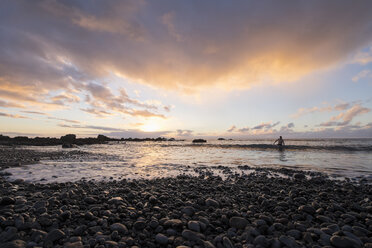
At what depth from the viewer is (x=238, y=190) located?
23.6 ft

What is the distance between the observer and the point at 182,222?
4.14 m

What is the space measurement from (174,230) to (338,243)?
10.3 feet

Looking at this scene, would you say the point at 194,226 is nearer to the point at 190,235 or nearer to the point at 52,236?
the point at 190,235

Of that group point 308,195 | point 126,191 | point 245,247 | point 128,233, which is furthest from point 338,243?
point 126,191

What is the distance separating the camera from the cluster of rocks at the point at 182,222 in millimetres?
3455

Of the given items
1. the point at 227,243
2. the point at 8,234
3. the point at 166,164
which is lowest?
the point at 166,164

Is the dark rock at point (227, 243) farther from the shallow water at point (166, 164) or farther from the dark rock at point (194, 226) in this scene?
the shallow water at point (166, 164)

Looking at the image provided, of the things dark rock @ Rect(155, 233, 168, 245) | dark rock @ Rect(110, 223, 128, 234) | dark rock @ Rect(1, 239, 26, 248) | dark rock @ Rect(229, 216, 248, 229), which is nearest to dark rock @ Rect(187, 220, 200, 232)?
dark rock @ Rect(155, 233, 168, 245)

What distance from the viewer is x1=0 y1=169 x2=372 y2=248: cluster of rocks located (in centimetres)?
346

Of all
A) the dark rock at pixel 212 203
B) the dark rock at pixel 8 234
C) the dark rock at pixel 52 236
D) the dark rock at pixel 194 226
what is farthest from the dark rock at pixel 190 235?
the dark rock at pixel 8 234

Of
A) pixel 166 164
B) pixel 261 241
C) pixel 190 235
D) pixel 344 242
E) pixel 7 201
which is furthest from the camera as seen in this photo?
pixel 166 164

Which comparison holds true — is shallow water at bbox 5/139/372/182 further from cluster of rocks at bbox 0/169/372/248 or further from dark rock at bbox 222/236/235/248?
dark rock at bbox 222/236/235/248

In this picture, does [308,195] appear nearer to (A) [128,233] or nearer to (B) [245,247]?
(B) [245,247]

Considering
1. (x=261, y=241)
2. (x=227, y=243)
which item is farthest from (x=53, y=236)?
(x=261, y=241)
